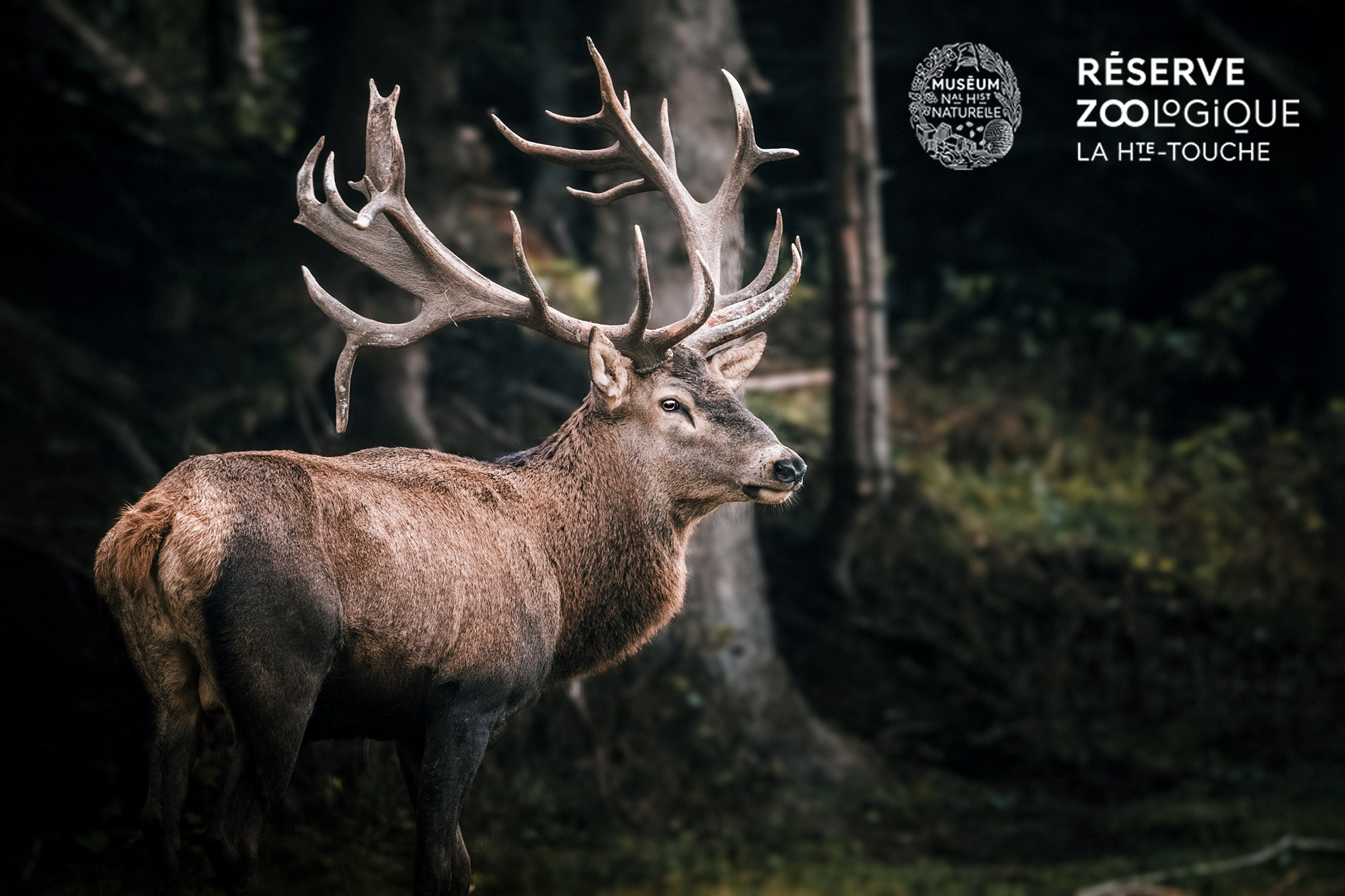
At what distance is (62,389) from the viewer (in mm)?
7547

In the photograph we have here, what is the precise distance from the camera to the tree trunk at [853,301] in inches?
375

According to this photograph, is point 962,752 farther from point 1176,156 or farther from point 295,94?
point 295,94

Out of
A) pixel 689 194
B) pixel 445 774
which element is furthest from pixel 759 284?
pixel 445 774

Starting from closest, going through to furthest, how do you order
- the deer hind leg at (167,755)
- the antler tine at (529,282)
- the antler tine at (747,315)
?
the deer hind leg at (167,755)
the antler tine at (529,282)
the antler tine at (747,315)

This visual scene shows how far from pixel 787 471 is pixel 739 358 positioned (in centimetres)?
88

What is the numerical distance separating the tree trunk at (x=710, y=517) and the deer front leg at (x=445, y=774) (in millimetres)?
3822

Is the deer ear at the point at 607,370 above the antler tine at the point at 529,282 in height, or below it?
below

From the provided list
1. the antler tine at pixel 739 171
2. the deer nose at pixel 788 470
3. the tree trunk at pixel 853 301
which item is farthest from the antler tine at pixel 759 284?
the tree trunk at pixel 853 301

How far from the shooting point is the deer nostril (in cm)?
466

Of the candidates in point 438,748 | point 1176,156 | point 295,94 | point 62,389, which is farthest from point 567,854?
point 1176,156

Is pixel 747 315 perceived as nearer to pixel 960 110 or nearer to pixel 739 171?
pixel 739 171

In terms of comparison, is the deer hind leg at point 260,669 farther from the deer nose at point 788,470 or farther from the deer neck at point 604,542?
the deer nose at point 788,470

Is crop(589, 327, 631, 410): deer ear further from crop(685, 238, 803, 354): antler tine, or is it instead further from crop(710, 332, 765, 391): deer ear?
crop(710, 332, 765, 391): deer ear

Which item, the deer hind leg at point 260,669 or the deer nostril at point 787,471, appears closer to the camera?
the deer hind leg at point 260,669
